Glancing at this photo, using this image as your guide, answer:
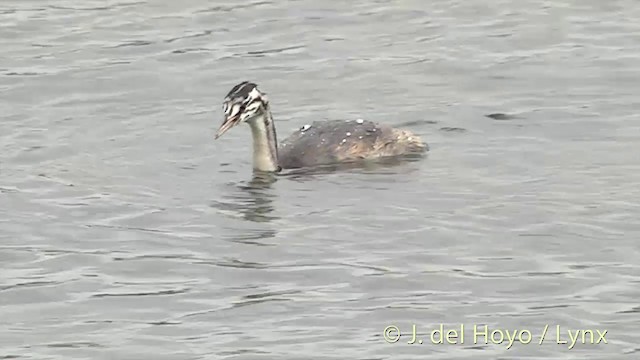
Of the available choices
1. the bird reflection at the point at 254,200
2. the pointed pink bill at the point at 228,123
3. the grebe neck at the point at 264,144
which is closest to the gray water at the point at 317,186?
the bird reflection at the point at 254,200

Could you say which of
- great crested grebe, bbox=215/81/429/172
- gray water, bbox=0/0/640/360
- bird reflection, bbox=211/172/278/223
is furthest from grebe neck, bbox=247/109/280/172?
gray water, bbox=0/0/640/360

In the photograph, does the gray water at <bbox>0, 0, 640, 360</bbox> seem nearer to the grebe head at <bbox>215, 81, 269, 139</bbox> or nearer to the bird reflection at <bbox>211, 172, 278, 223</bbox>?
the bird reflection at <bbox>211, 172, 278, 223</bbox>

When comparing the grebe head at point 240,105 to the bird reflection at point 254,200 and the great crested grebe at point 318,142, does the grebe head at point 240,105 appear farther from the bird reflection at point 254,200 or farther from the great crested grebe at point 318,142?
the bird reflection at point 254,200

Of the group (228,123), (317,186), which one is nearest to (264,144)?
(228,123)

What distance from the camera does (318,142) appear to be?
1653 centimetres

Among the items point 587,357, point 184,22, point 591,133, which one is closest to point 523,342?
point 587,357

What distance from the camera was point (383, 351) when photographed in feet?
36.6

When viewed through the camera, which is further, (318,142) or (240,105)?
(318,142)

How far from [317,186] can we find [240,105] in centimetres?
104

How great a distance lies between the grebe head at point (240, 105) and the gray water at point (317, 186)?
453 mm

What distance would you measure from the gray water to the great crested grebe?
0.26 meters

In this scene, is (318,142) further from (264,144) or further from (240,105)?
(240,105)

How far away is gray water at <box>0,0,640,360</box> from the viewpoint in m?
11.8

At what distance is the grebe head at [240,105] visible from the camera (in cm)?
1619
